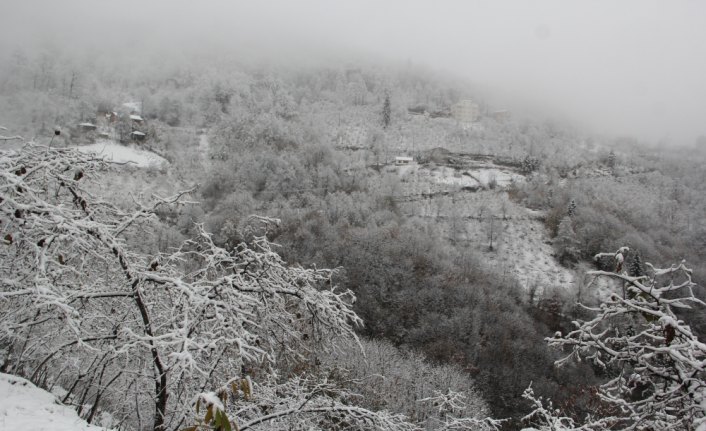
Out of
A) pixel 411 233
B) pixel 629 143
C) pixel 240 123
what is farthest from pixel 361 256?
pixel 629 143

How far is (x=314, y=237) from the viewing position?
4262cm

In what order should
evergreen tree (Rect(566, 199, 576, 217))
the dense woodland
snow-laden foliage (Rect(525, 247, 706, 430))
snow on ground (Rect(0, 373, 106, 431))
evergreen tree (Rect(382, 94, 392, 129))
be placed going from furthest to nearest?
evergreen tree (Rect(382, 94, 392, 129)), evergreen tree (Rect(566, 199, 576, 217)), the dense woodland, snow on ground (Rect(0, 373, 106, 431)), snow-laden foliage (Rect(525, 247, 706, 430))

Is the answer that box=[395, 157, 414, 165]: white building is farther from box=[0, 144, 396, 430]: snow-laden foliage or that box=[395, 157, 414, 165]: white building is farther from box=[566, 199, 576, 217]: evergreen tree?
box=[0, 144, 396, 430]: snow-laden foliage

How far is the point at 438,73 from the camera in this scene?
171m

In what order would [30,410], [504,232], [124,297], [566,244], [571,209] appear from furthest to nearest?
[571,209] → [504,232] → [566,244] → [124,297] → [30,410]

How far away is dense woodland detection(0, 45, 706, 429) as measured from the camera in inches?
111

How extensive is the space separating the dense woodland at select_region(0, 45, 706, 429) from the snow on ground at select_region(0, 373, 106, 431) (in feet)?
0.78

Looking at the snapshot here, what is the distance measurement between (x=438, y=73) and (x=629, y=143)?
74.6 metres

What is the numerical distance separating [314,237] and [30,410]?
131 ft

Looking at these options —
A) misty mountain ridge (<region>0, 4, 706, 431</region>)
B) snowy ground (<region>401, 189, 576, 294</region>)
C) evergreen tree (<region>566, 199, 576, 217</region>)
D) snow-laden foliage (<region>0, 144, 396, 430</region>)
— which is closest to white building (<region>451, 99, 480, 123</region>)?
misty mountain ridge (<region>0, 4, 706, 431</region>)

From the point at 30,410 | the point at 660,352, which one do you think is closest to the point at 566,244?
the point at 660,352

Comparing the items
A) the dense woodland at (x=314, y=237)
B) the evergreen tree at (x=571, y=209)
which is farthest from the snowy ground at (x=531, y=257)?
the evergreen tree at (x=571, y=209)

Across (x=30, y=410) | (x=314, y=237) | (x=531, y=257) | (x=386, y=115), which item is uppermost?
(x=30, y=410)

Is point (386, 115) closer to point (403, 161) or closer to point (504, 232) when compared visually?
point (403, 161)
